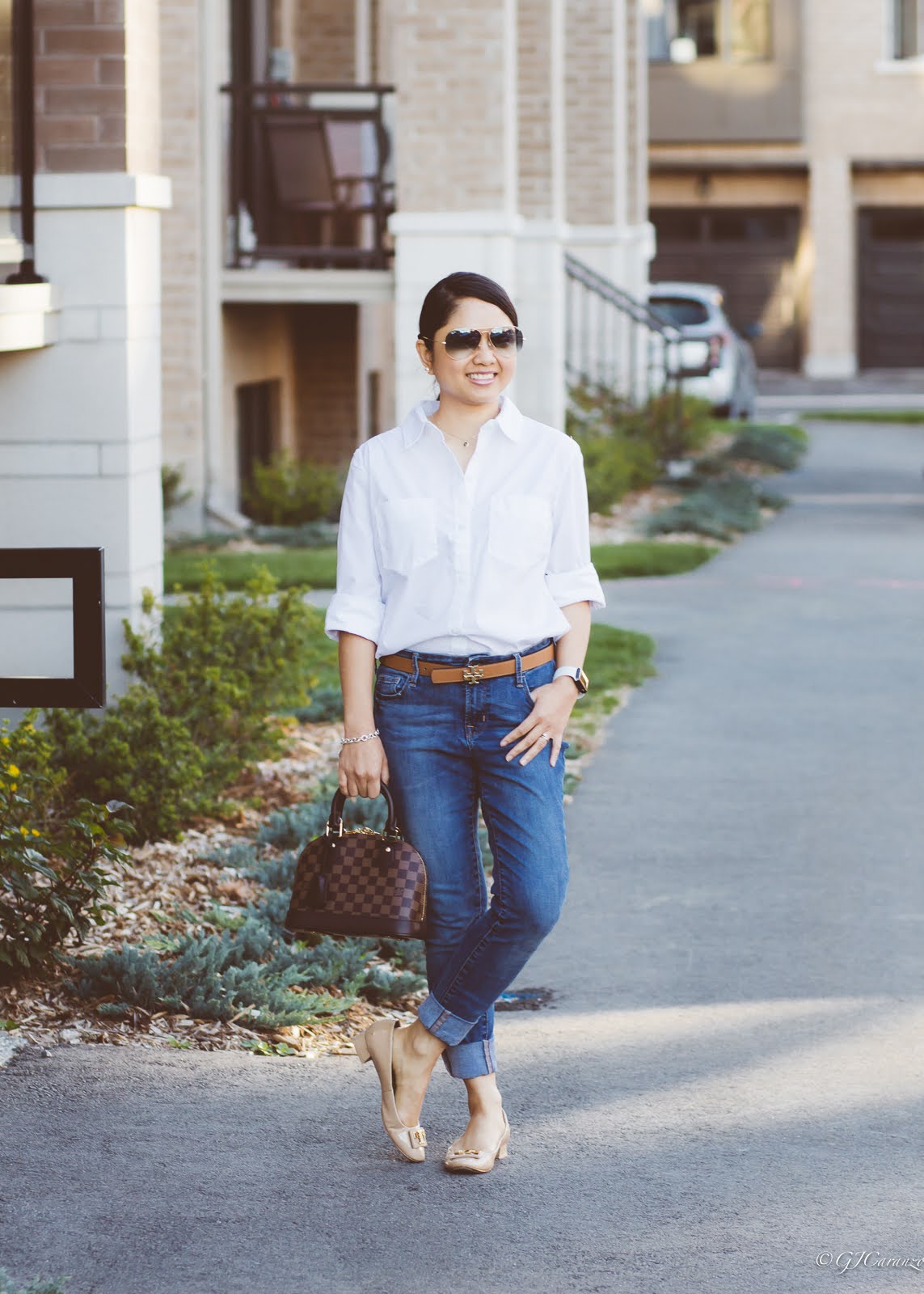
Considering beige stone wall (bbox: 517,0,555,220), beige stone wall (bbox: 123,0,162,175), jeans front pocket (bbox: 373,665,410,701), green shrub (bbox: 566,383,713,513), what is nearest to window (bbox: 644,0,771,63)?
green shrub (bbox: 566,383,713,513)

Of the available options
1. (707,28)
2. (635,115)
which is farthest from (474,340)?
(707,28)

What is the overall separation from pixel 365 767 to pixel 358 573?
399 millimetres

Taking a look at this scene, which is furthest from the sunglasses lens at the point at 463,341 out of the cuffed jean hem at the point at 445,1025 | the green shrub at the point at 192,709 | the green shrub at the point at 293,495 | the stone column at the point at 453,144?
the green shrub at the point at 293,495

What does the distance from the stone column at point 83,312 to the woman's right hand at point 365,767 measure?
2983 millimetres

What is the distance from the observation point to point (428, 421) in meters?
4.57

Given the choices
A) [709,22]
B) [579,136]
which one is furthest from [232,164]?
[709,22]

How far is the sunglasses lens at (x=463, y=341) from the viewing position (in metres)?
4.48

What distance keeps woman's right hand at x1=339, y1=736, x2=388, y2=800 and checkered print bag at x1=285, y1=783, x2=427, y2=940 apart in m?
0.04

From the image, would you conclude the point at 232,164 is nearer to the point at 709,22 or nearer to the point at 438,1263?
the point at 438,1263

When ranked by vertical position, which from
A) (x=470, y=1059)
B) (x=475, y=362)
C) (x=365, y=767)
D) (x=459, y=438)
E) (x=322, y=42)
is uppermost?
(x=322, y=42)

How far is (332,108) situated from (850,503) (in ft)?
19.3

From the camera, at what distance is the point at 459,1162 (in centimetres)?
459

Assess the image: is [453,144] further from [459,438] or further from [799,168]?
[799,168]

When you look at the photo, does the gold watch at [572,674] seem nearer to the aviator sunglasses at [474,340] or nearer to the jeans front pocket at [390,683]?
the jeans front pocket at [390,683]
